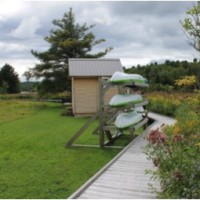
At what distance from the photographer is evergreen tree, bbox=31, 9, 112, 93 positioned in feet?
85.6

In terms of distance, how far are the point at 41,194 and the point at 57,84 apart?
839 inches

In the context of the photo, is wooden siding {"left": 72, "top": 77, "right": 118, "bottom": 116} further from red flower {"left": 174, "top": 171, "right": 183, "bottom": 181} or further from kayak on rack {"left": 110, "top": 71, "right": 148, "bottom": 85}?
red flower {"left": 174, "top": 171, "right": 183, "bottom": 181}

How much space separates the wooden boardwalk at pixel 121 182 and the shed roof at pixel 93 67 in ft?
39.1

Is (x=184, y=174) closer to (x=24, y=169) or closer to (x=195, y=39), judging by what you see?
(x=195, y=39)

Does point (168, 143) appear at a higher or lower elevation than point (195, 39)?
lower

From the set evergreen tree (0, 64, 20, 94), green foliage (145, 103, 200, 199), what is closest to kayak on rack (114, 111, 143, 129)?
green foliage (145, 103, 200, 199)

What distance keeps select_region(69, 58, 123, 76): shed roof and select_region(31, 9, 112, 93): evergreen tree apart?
6.68 metres

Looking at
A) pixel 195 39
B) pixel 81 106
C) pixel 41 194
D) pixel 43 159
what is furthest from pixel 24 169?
pixel 81 106

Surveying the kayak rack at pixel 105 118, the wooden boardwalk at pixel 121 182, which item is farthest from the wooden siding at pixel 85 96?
the wooden boardwalk at pixel 121 182

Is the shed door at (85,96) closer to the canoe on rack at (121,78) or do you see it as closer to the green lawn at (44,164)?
the green lawn at (44,164)

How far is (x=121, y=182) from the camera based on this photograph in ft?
17.2

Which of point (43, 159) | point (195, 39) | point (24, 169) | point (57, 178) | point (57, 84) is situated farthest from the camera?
point (57, 84)

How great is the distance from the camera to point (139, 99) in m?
10.4

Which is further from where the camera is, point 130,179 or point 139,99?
point 139,99
